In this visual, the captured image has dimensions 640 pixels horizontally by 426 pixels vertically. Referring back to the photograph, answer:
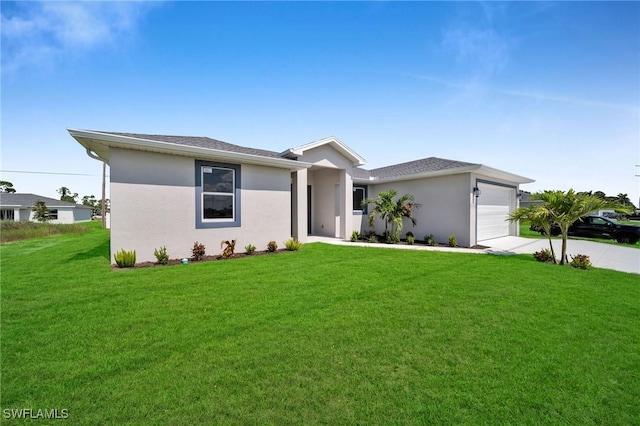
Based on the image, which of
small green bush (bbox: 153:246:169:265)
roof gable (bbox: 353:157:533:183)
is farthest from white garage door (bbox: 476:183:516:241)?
small green bush (bbox: 153:246:169:265)

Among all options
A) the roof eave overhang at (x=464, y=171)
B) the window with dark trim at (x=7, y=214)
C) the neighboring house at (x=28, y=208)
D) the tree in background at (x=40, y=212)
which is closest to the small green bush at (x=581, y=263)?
the roof eave overhang at (x=464, y=171)

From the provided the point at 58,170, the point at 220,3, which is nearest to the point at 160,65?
the point at 220,3

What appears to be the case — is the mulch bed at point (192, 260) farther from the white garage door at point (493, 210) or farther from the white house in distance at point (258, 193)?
the white garage door at point (493, 210)

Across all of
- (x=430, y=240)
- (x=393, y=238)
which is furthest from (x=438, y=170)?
(x=393, y=238)

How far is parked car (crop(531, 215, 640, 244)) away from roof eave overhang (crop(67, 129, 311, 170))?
14.5 metres

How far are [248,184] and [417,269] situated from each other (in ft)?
21.4

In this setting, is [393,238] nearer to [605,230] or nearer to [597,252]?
[597,252]

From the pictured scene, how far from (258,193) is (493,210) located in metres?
12.7

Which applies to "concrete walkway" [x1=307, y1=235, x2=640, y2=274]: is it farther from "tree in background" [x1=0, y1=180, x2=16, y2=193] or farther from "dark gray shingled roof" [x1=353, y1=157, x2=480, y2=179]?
"tree in background" [x1=0, y1=180, x2=16, y2=193]

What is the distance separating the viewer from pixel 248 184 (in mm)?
9555

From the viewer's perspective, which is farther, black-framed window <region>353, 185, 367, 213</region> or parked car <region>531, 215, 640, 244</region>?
black-framed window <region>353, 185, 367, 213</region>

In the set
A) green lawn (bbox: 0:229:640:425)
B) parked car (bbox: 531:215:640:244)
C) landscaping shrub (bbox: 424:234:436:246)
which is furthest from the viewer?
parked car (bbox: 531:215:640:244)

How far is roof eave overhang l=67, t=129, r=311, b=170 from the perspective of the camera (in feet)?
21.5

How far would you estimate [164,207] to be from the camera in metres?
7.84
